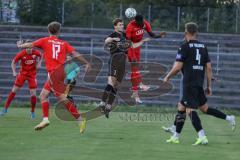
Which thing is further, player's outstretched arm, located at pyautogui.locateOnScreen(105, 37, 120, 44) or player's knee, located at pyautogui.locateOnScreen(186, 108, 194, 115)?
player's outstretched arm, located at pyautogui.locateOnScreen(105, 37, 120, 44)

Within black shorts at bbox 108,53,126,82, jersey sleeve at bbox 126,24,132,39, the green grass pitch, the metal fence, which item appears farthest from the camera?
the metal fence

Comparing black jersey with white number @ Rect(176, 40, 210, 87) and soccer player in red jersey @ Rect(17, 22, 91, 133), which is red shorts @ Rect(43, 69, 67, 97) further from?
black jersey with white number @ Rect(176, 40, 210, 87)

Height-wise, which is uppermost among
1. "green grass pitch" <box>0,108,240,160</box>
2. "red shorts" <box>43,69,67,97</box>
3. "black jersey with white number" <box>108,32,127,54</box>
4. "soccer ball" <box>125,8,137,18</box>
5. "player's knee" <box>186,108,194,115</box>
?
"soccer ball" <box>125,8,137,18</box>

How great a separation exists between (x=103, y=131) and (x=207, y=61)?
3034 mm

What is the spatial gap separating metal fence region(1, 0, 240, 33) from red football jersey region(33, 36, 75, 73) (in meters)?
19.6

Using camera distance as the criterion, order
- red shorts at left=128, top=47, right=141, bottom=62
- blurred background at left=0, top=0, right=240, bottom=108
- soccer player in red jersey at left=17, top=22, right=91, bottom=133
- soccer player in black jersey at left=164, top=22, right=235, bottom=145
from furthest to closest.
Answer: blurred background at left=0, top=0, right=240, bottom=108
red shorts at left=128, top=47, right=141, bottom=62
soccer player in red jersey at left=17, top=22, right=91, bottom=133
soccer player in black jersey at left=164, top=22, right=235, bottom=145

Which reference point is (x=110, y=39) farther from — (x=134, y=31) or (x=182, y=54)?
(x=182, y=54)

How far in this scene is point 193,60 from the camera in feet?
38.1

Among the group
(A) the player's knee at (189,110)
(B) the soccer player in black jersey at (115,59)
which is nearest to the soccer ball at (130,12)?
(B) the soccer player in black jersey at (115,59)

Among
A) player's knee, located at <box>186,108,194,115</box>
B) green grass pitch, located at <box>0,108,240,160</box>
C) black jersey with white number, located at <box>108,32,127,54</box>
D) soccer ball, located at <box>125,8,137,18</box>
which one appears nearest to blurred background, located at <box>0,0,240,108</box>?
soccer ball, located at <box>125,8,137,18</box>

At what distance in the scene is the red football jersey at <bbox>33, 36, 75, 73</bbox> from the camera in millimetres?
13117

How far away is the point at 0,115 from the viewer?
58.7 feet

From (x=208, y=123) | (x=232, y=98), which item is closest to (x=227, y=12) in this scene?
(x=232, y=98)

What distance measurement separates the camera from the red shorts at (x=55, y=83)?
523 inches
